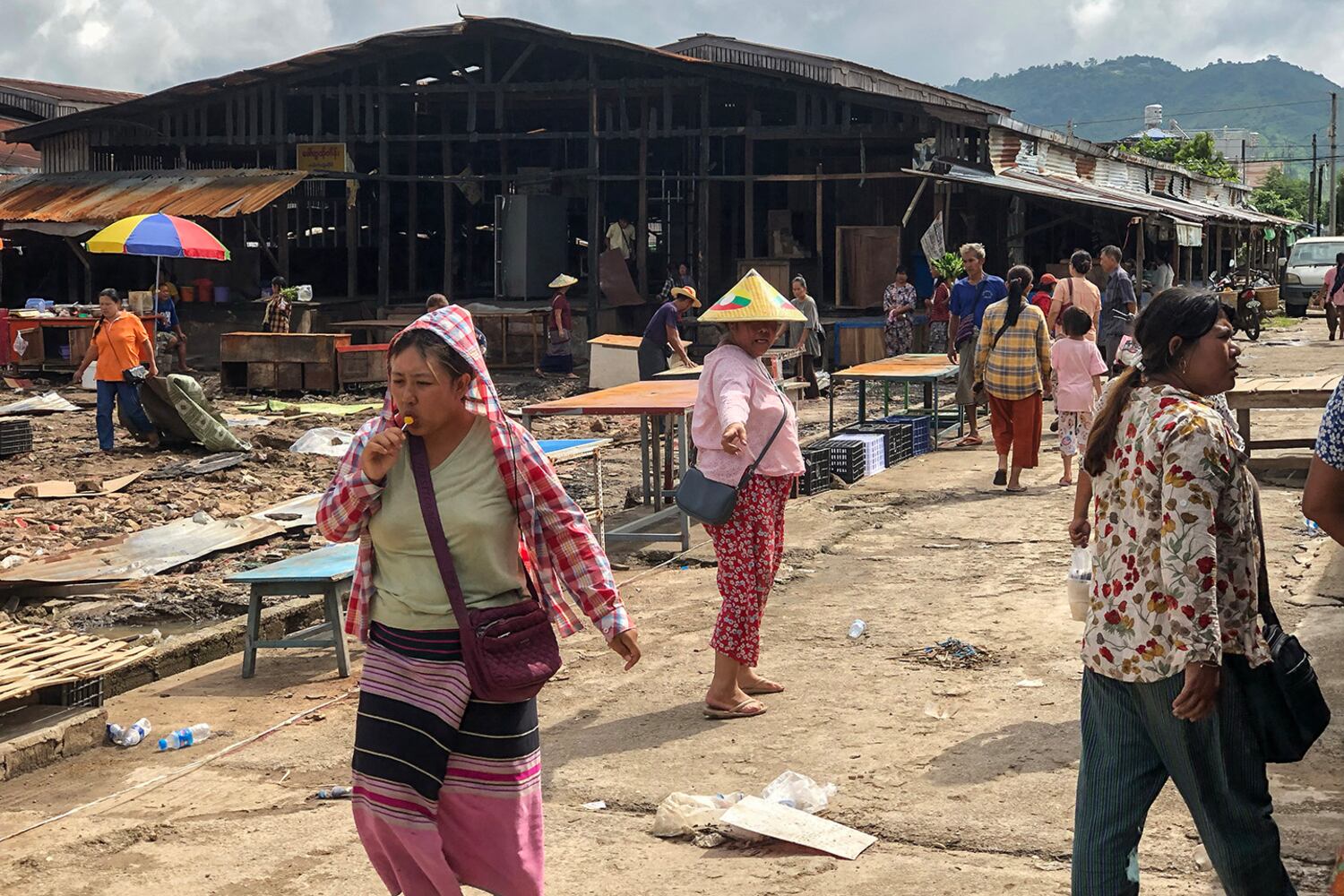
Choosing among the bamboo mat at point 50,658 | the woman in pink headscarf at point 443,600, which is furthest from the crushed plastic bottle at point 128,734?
the woman in pink headscarf at point 443,600

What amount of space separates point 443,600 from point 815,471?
8.32 meters

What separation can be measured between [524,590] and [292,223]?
1056 inches

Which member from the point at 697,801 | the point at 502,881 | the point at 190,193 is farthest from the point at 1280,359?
the point at 502,881

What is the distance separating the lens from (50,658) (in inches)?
252

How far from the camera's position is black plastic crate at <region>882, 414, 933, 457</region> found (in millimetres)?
13906

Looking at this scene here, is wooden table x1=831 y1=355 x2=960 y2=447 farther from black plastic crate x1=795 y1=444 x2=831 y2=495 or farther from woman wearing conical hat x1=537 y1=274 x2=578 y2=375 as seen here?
woman wearing conical hat x1=537 y1=274 x2=578 y2=375

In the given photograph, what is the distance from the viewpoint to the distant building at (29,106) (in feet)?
110

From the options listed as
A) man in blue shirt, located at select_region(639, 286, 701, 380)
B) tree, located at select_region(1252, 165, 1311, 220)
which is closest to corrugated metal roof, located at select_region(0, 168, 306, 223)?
man in blue shirt, located at select_region(639, 286, 701, 380)

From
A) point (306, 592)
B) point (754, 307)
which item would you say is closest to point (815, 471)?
point (306, 592)

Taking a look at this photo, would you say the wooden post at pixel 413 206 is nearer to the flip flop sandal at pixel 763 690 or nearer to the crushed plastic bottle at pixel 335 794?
the flip flop sandal at pixel 763 690

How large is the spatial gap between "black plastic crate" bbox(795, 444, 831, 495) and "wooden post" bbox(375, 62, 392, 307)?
1585cm

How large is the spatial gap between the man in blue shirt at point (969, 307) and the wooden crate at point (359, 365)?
10126 millimetres

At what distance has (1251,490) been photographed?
3449mm

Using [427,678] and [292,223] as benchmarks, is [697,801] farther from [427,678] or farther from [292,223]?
[292,223]
